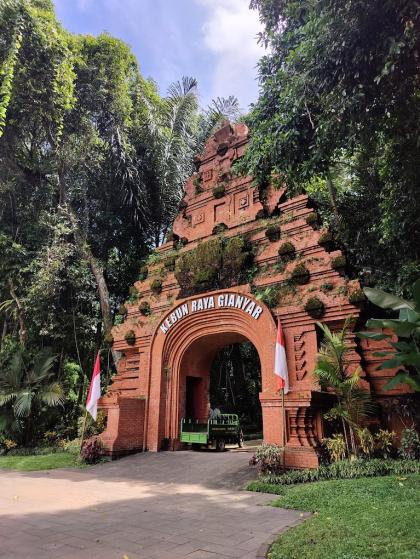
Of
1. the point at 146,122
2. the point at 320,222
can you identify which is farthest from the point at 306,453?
the point at 146,122

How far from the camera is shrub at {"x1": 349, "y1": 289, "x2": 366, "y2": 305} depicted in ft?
29.7

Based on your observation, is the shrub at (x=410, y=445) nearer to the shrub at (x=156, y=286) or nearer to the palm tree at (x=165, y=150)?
the shrub at (x=156, y=286)

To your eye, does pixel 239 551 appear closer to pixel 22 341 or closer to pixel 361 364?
pixel 361 364

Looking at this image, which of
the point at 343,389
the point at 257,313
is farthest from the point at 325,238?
the point at 343,389

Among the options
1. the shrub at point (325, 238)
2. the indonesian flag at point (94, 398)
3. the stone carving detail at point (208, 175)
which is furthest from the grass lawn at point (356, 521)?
the stone carving detail at point (208, 175)

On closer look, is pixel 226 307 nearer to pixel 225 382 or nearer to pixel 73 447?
pixel 73 447

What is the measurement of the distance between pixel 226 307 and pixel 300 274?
227 centimetres

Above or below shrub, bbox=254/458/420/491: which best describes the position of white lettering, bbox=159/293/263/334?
above

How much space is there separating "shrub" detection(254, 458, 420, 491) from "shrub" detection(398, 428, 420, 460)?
0.98 ft

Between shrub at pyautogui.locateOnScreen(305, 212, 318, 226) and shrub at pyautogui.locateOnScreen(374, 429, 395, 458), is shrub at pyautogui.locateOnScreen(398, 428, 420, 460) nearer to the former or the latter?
shrub at pyautogui.locateOnScreen(374, 429, 395, 458)

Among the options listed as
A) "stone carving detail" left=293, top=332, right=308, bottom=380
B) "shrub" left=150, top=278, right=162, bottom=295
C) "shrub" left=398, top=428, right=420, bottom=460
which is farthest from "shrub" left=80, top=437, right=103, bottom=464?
"shrub" left=398, top=428, right=420, bottom=460

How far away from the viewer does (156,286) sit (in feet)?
44.4

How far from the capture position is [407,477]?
21.9 feet

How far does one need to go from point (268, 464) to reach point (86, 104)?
15.8 metres
